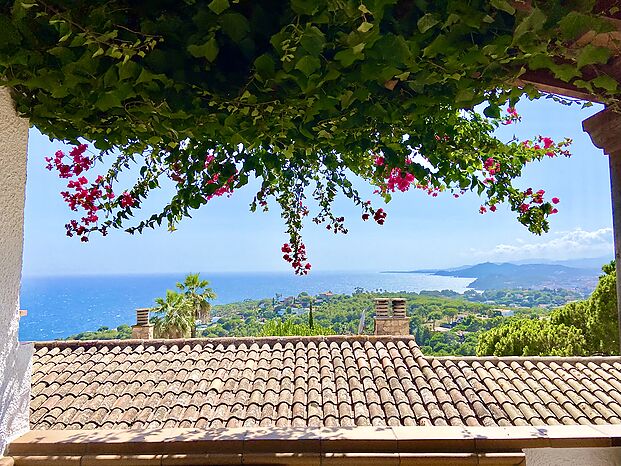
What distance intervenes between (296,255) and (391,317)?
8.52 m

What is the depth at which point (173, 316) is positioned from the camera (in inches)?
551


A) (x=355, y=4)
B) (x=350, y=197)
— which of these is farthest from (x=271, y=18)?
(x=350, y=197)

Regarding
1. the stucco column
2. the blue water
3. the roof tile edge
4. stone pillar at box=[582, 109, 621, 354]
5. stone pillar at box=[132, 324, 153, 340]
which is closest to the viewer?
the stucco column

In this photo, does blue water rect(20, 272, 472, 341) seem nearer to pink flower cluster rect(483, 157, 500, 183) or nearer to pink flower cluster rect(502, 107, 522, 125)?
pink flower cluster rect(502, 107, 522, 125)

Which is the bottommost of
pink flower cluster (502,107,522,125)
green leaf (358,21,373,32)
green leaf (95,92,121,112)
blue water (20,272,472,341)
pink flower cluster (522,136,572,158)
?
blue water (20,272,472,341)

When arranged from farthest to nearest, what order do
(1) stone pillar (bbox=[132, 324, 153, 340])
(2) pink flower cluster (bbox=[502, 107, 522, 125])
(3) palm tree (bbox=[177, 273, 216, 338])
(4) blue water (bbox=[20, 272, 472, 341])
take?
(4) blue water (bbox=[20, 272, 472, 341])
(3) palm tree (bbox=[177, 273, 216, 338])
(1) stone pillar (bbox=[132, 324, 153, 340])
(2) pink flower cluster (bbox=[502, 107, 522, 125])

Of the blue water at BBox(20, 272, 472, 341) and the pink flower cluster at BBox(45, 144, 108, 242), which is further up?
the pink flower cluster at BBox(45, 144, 108, 242)

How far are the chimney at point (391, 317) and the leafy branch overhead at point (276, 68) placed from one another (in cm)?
940

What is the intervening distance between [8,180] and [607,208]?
1.81 m

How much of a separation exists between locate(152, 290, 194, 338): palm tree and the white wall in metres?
13.2

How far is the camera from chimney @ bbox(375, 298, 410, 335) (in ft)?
34.8

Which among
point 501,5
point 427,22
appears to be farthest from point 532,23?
point 427,22

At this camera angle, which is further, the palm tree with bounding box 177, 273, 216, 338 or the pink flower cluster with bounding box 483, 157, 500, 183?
the palm tree with bounding box 177, 273, 216, 338

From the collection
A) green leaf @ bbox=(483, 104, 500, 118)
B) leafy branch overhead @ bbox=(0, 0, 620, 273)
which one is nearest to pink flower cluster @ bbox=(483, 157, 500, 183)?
leafy branch overhead @ bbox=(0, 0, 620, 273)
